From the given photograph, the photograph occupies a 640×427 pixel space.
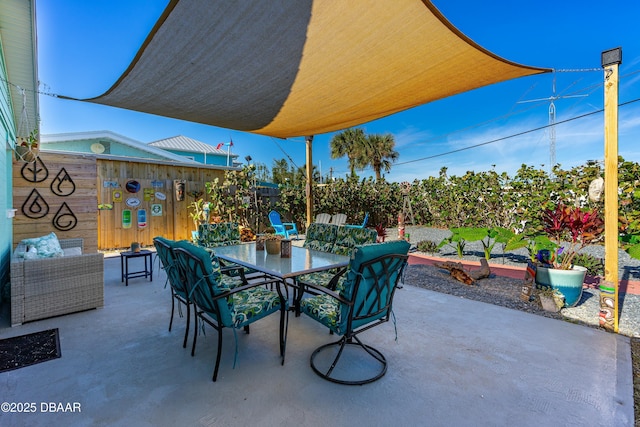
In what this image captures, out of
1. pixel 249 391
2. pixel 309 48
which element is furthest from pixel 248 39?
pixel 249 391

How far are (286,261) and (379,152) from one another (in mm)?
15263

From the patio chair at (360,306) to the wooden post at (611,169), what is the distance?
1976 millimetres

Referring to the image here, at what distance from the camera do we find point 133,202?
6.88 m

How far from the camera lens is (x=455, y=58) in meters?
2.62

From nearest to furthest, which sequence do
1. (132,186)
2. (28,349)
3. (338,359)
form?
1. (338,359)
2. (28,349)
3. (132,186)

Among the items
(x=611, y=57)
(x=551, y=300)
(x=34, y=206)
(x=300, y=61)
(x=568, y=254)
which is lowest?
(x=551, y=300)

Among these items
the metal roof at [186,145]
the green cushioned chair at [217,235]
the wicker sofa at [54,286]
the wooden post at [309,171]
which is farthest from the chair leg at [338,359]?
the metal roof at [186,145]

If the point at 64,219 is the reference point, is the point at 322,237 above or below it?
below

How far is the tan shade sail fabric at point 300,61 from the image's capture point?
2.16 m

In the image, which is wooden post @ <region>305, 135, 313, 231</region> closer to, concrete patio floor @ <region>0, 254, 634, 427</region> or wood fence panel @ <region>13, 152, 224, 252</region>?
concrete patio floor @ <region>0, 254, 634, 427</region>

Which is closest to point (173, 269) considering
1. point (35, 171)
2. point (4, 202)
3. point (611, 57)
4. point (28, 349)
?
point (28, 349)

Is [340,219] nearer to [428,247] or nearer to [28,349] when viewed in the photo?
[428,247]

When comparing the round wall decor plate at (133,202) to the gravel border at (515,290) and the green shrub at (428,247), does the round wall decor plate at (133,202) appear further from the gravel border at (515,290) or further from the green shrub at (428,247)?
the green shrub at (428,247)

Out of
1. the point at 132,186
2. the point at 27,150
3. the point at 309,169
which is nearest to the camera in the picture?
the point at 27,150
